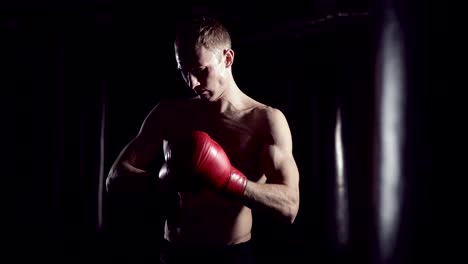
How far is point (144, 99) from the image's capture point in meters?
2.93

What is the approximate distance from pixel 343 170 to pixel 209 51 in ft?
5.14

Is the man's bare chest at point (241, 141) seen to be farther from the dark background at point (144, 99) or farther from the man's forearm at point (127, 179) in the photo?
the dark background at point (144, 99)

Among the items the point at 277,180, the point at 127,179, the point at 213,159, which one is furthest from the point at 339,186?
the point at 127,179

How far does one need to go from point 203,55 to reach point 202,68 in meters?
0.06

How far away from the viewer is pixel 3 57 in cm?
374

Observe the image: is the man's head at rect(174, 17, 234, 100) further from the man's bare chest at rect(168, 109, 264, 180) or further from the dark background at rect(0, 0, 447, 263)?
the dark background at rect(0, 0, 447, 263)

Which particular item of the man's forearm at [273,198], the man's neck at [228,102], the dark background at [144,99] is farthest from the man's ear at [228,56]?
the dark background at [144,99]

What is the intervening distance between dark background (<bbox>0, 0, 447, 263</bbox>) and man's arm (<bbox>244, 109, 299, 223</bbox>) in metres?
1.04

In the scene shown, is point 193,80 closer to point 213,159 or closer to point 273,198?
point 213,159

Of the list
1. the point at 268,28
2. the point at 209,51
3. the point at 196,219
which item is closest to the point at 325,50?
the point at 268,28

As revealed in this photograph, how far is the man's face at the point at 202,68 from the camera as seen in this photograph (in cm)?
168

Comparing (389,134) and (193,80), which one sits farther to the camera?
(193,80)

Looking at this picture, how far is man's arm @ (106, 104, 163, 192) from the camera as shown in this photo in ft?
5.44

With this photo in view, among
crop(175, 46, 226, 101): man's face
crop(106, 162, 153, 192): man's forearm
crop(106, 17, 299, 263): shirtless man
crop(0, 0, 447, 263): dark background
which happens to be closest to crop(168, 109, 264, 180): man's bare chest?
crop(106, 17, 299, 263): shirtless man
